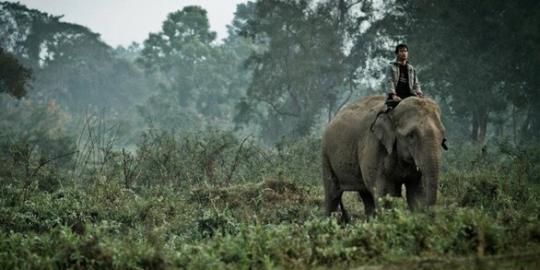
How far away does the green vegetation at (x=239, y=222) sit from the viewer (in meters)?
6.72

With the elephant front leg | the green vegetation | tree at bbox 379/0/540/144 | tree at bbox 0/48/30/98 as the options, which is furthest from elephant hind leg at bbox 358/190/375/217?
tree at bbox 0/48/30/98

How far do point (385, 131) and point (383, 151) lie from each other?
1.09 ft

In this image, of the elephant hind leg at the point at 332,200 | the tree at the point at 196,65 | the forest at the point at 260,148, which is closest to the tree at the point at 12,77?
the forest at the point at 260,148

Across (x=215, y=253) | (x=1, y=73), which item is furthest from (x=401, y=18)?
(x=215, y=253)

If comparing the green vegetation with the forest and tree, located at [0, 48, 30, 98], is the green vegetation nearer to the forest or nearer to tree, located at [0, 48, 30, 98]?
the forest

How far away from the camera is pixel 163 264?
6793 millimetres

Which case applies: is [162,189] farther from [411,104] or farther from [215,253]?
[215,253]

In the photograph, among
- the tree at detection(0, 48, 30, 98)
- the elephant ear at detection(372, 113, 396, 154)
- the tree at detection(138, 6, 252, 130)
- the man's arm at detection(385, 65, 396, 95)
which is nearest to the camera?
the elephant ear at detection(372, 113, 396, 154)

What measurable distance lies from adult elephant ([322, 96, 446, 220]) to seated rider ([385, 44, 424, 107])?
15.1 inches

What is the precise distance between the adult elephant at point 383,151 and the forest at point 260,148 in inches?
20.1

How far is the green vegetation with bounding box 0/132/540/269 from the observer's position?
6723mm

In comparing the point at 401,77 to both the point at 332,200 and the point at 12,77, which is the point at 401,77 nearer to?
the point at 332,200

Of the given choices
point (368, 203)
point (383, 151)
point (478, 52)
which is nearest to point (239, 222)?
point (368, 203)

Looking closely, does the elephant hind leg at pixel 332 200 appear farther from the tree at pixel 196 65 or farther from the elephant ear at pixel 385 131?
the tree at pixel 196 65
